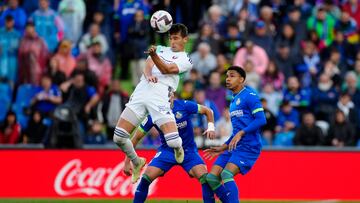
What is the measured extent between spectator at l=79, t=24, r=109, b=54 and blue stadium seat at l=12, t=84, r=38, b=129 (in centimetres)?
150

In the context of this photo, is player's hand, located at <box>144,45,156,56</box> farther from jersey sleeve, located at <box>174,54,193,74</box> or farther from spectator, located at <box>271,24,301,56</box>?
spectator, located at <box>271,24,301,56</box>

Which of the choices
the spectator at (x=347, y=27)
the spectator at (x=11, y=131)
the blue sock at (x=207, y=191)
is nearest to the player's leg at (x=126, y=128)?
the blue sock at (x=207, y=191)

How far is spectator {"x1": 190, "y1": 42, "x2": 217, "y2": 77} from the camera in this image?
25.7 meters

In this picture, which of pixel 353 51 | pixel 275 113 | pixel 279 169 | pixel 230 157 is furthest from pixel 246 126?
pixel 353 51

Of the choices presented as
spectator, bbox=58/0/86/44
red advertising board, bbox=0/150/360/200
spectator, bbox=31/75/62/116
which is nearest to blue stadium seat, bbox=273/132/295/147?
red advertising board, bbox=0/150/360/200

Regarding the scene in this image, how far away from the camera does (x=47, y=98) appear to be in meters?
24.8

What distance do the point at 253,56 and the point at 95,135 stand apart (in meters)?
4.00

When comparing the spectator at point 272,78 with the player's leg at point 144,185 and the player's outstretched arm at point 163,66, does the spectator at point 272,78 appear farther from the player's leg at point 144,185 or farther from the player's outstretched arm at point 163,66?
the player's outstretched arm at point 163,66

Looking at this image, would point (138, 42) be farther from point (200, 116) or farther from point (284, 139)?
point (284, 139)

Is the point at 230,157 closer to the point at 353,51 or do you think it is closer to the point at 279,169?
the point at 279,169

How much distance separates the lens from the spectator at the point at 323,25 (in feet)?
87.4

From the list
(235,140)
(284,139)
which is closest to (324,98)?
(284,139)

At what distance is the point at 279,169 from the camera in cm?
2266

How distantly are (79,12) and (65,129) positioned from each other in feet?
13.1
